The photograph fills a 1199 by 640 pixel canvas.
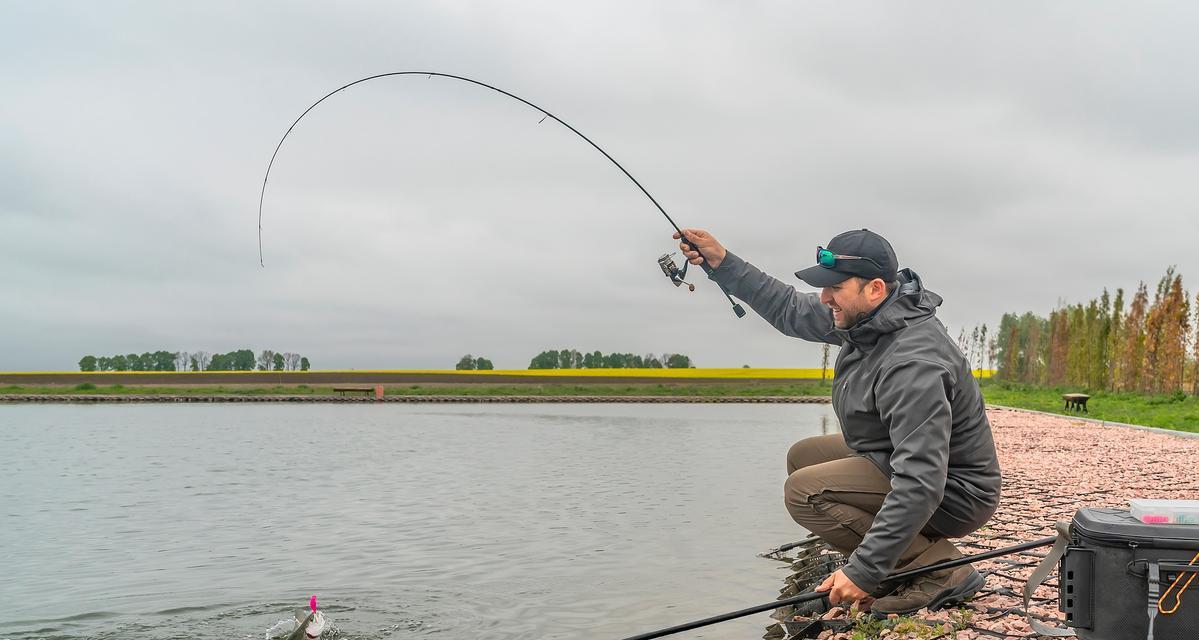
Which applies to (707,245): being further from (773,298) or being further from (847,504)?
(847,504)

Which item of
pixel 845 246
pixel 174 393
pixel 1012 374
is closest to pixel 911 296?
pixel 845 246

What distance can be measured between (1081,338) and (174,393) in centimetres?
5378

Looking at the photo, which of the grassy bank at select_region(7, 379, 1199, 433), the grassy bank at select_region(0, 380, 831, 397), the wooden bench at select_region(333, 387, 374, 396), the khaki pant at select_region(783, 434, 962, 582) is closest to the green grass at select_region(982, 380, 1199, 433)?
the khaki pant at select_region(783, 434, 962, 582)

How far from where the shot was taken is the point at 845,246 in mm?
4121

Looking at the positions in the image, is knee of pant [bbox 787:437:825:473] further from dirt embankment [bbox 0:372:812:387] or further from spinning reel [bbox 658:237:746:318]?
dirt embankment [bbox 0:372:812:387]

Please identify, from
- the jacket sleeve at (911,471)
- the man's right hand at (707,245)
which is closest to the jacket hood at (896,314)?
the jacket sleeve at (911,471)

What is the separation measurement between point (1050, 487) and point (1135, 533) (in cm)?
757

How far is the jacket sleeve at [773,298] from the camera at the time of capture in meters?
5.08

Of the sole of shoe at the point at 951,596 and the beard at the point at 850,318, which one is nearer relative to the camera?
the beard at the point at 850,318

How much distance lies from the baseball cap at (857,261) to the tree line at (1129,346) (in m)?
35.5

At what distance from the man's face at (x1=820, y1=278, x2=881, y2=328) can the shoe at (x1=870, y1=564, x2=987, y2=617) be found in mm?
1342

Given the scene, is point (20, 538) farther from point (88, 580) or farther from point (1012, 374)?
point (1012, 374)

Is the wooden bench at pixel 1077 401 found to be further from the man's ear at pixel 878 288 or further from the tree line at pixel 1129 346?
the man's ear at pixel 878 288

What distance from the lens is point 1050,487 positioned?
1030 centimetres
